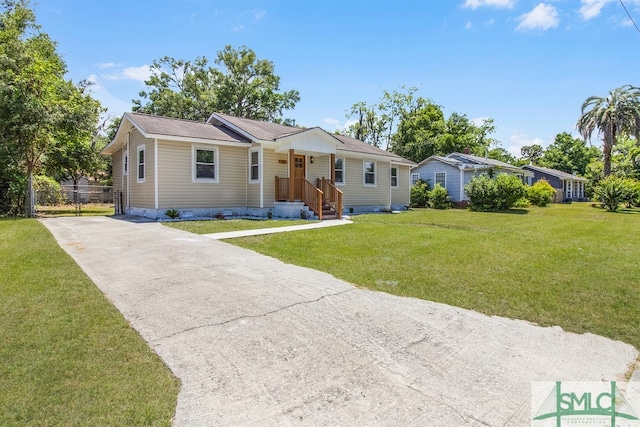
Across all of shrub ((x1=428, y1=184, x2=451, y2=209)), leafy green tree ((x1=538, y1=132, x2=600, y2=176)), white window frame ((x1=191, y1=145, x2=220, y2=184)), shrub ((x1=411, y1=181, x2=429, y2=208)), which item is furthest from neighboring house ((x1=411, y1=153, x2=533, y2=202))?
leafy green tree ((x1=538, y1=132, x2=600, y2=176))

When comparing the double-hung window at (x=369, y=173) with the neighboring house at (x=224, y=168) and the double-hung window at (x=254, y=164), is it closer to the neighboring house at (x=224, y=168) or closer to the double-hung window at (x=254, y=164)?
the neighboring house at (x=224, y=168)

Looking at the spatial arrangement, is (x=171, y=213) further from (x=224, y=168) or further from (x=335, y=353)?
(x=335, y=353)

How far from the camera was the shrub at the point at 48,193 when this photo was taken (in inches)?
845

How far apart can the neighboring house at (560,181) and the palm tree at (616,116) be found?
528cm

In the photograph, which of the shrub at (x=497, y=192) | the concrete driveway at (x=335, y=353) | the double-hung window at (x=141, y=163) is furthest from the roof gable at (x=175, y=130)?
the shrub at (x=497, y=192)

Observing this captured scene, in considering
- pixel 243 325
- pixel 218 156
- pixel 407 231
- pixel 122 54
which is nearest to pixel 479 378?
pixel 243 325

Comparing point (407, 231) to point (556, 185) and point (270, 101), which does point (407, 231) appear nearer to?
point (270, 101)

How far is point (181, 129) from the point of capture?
14156 millimetres

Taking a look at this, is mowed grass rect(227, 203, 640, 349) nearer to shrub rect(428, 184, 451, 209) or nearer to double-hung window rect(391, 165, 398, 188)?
double-hung window rect(391, 165, 398, 188)

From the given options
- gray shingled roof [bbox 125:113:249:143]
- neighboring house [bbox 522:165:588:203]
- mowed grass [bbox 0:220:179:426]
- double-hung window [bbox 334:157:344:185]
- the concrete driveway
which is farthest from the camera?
neighboring house [bbox 522:165:588:203]

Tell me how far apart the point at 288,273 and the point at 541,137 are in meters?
78.0

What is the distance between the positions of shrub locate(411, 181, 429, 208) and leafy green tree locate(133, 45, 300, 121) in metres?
17.2

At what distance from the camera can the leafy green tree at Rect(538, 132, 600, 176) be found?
5706cm

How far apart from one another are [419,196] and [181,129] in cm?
1697
